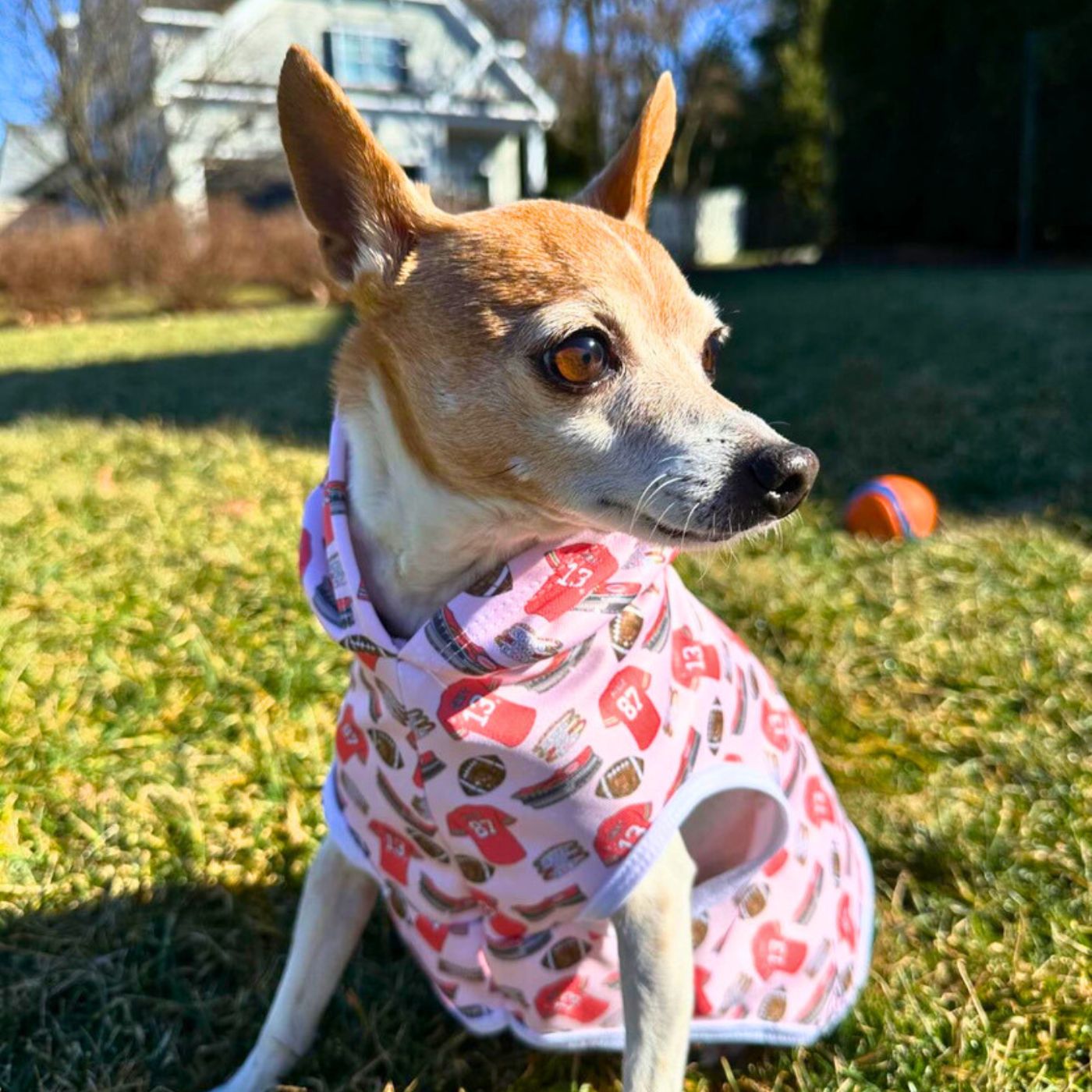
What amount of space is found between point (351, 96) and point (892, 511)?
1229cm

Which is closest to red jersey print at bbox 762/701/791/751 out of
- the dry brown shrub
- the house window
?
the dry brown shrub

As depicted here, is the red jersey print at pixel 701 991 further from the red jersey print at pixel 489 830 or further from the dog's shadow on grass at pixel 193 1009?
the red jersey print at pixel 489 830

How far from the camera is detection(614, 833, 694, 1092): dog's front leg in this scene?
1.38 meters

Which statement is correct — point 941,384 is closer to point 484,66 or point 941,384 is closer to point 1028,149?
point 1028,149

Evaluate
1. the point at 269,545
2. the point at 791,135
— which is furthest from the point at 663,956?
the point at 791,135

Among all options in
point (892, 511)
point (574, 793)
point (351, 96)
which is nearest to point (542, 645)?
point (574, 793)

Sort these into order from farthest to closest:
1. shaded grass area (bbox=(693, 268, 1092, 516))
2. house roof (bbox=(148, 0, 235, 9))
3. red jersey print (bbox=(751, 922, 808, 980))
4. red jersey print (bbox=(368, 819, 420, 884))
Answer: house roof (bbox=(148, 0, 235, 9)) < shaded grass area (bbox=(693, 268, 1092, 516)) < red jersey print (bbox=(751, 922, 808, 980)) < red jersey print (bbox=(368, 819, 420, 884))

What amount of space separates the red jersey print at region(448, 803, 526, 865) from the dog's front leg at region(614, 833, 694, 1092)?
0.58 feet

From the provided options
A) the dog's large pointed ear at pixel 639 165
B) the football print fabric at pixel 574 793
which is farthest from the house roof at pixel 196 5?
the football print fabric at pixel 574 793

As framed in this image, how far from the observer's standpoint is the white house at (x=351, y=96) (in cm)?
1656

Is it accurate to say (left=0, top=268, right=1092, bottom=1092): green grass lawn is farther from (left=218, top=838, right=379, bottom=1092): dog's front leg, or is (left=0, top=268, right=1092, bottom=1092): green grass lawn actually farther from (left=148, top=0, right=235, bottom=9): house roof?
(left=148, top=0, right=235, bottom=9): house roof

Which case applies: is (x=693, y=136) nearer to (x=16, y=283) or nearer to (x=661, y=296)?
(x=16, y=283)

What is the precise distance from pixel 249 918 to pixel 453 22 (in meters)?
25.6

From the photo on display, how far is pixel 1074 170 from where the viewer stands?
1348 cm
